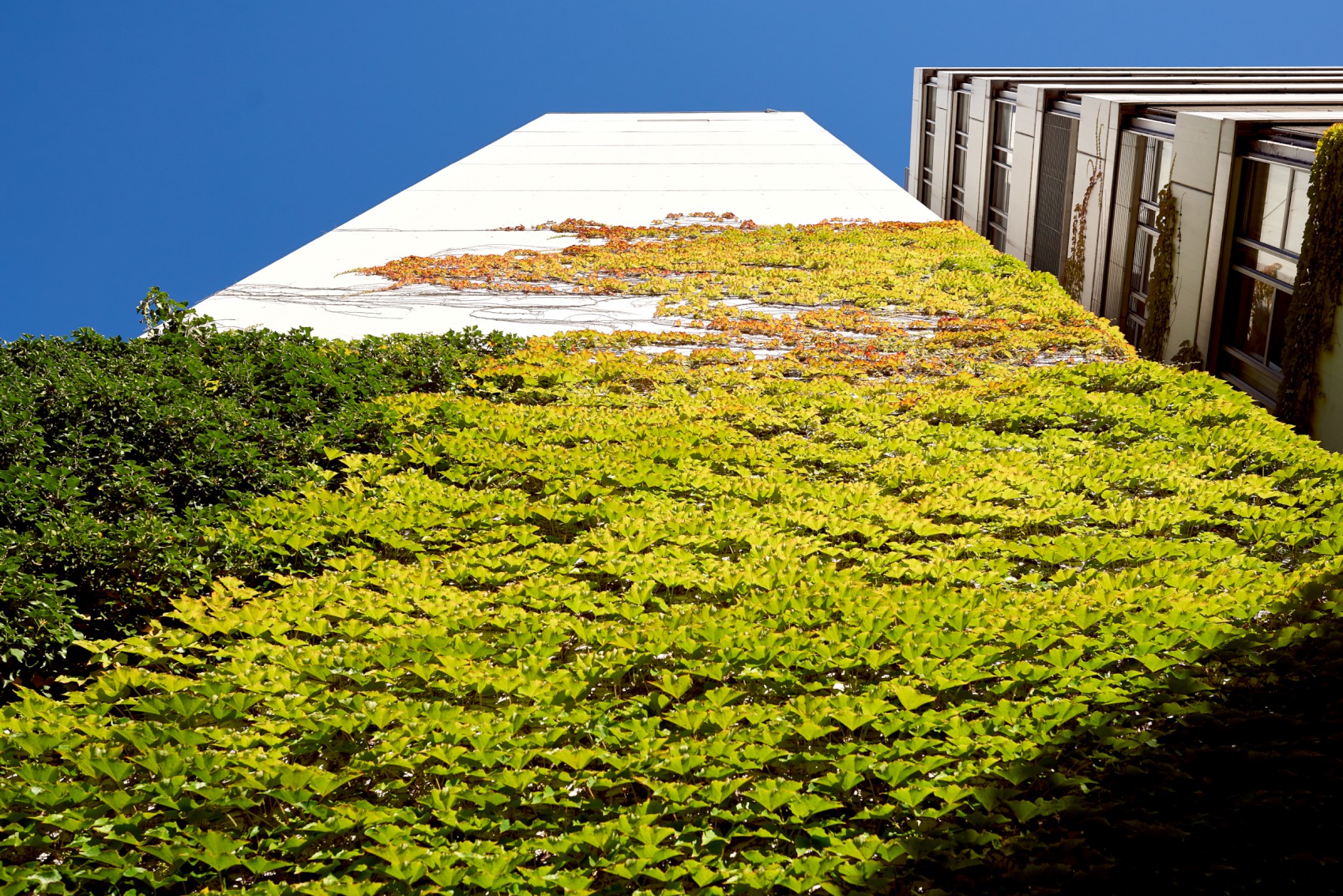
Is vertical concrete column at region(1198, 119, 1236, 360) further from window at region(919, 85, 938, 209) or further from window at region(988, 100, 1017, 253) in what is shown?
window at region(919, 85, 938, 209)

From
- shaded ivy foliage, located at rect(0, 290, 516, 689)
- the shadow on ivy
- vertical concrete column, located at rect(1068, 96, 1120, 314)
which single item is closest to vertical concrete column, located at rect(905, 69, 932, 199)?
vertical concrete column, located at rect(1068, 96, 1120, 314)

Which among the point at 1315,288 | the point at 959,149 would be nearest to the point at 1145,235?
the point at 1315,288

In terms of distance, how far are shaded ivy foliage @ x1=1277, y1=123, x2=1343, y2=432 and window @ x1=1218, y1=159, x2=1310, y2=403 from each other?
11.3 inches

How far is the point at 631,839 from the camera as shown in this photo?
11.0ft

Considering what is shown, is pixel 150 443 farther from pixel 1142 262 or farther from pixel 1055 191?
pixel 1055 191

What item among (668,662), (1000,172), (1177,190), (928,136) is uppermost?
(928,136)

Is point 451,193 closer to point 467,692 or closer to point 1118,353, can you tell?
point 1118,353

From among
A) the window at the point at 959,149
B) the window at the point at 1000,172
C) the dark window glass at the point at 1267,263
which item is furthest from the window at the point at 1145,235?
the window at the point at 959,149

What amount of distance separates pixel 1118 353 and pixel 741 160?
15.4m

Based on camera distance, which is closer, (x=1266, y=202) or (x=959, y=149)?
(x=1266, y=202)

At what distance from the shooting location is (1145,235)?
14992 mm

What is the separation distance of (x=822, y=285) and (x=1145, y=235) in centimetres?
580

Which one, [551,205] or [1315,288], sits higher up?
[551,205]

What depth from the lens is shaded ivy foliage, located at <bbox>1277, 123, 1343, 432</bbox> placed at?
10156mm
